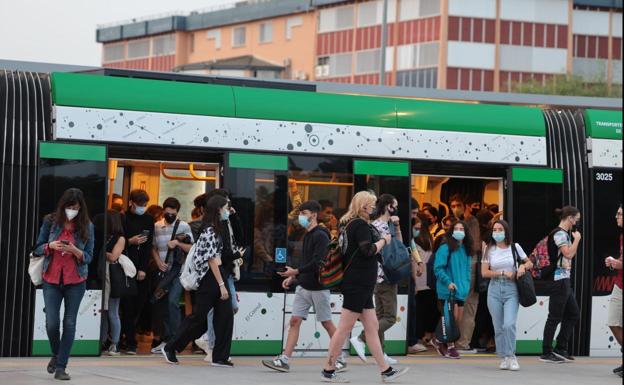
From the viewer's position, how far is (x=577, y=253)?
17.4 metres

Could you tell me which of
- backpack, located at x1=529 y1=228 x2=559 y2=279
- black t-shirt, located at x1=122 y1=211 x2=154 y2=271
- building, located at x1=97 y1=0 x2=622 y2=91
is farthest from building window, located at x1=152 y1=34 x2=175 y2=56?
backpack, located at x1=529 y1=228 x2=559 y2=279

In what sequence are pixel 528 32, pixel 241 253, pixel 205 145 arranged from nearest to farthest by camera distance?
pixel 241 253
pixel 205 145
pixel 528 32

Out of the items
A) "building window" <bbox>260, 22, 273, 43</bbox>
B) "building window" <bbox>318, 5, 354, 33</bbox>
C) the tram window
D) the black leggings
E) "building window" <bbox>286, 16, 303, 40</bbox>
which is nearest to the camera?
the black leggings

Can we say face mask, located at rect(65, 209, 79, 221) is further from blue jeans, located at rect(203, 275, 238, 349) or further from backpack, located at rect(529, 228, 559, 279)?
backpack, located at rect(529, 228, 559, 279)

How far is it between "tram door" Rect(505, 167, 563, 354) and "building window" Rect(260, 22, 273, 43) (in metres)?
82.1

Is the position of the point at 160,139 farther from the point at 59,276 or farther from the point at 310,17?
the point at 310,17

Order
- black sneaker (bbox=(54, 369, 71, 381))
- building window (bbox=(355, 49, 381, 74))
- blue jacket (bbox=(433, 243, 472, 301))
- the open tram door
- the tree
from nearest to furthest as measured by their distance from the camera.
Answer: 1. black sneaker (bbox=(54, 369, 71, 381))
2. blue jacket (bbox=(433, 243, 472, 301))
3. the open tram door
4. the tree
5. building window (bbox=(355, 49, 381, 74))

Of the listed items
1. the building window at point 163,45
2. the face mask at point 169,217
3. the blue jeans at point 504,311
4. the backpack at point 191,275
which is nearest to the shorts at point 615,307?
the blue jeans at point 504,311

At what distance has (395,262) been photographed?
1538 centimetres

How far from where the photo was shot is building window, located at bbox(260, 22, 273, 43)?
98.9 m

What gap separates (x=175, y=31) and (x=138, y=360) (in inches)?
3682

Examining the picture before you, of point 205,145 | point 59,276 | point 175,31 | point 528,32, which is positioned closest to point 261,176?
point 205,145

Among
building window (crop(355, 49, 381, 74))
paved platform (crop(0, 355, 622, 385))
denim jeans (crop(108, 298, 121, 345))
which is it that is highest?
building window (crop(355, 49, 381, 74))

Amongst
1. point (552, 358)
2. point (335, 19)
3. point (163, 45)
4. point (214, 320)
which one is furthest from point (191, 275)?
point (163, 45)
